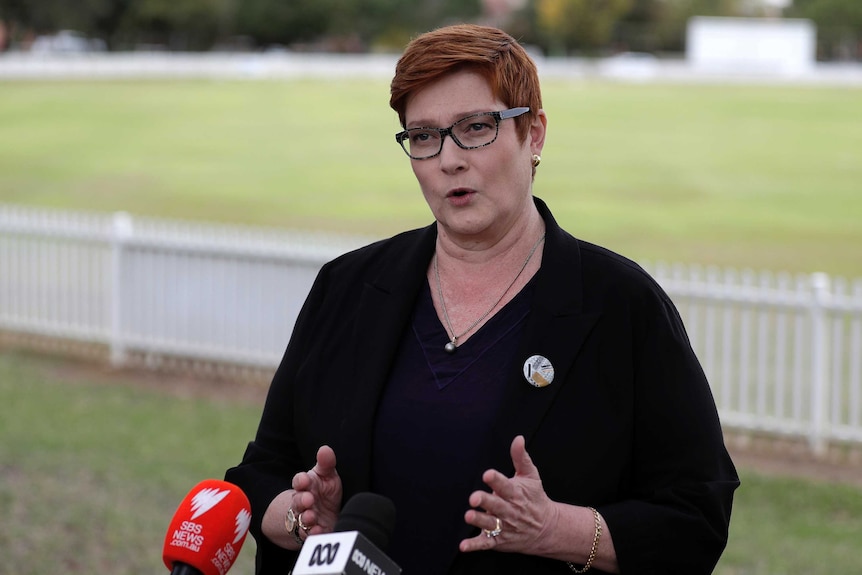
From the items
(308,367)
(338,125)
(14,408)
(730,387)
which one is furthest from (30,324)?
(338,125)

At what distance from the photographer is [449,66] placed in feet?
7.77

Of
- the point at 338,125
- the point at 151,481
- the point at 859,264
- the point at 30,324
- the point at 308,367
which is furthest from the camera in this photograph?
the point at 338,125

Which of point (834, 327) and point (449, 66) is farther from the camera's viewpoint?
point (834, 327)

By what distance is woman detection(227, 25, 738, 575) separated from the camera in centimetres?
232

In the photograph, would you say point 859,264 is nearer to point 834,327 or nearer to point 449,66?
point 834,327

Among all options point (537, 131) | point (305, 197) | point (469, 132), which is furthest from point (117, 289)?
point (305, 197)

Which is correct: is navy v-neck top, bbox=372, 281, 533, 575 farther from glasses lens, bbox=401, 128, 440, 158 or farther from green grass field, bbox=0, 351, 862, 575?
green grass field, bbox=0, 351, 862, 575

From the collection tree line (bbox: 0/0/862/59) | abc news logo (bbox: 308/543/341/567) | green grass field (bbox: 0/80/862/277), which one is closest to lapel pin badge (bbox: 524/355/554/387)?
abc news logo (bbox: 308/543/341/567)

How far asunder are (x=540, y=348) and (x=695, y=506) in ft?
1.42

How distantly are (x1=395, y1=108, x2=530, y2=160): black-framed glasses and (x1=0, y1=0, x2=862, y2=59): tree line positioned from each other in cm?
7985

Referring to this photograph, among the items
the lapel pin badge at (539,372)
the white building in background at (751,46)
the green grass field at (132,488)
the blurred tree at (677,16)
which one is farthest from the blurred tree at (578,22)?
the lapel pin badge at (539,372)

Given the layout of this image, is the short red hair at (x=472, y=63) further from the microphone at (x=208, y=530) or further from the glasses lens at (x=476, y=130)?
the microphone at (x=208, y=530)

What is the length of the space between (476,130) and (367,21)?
10343 cm

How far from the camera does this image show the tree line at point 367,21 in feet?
267
